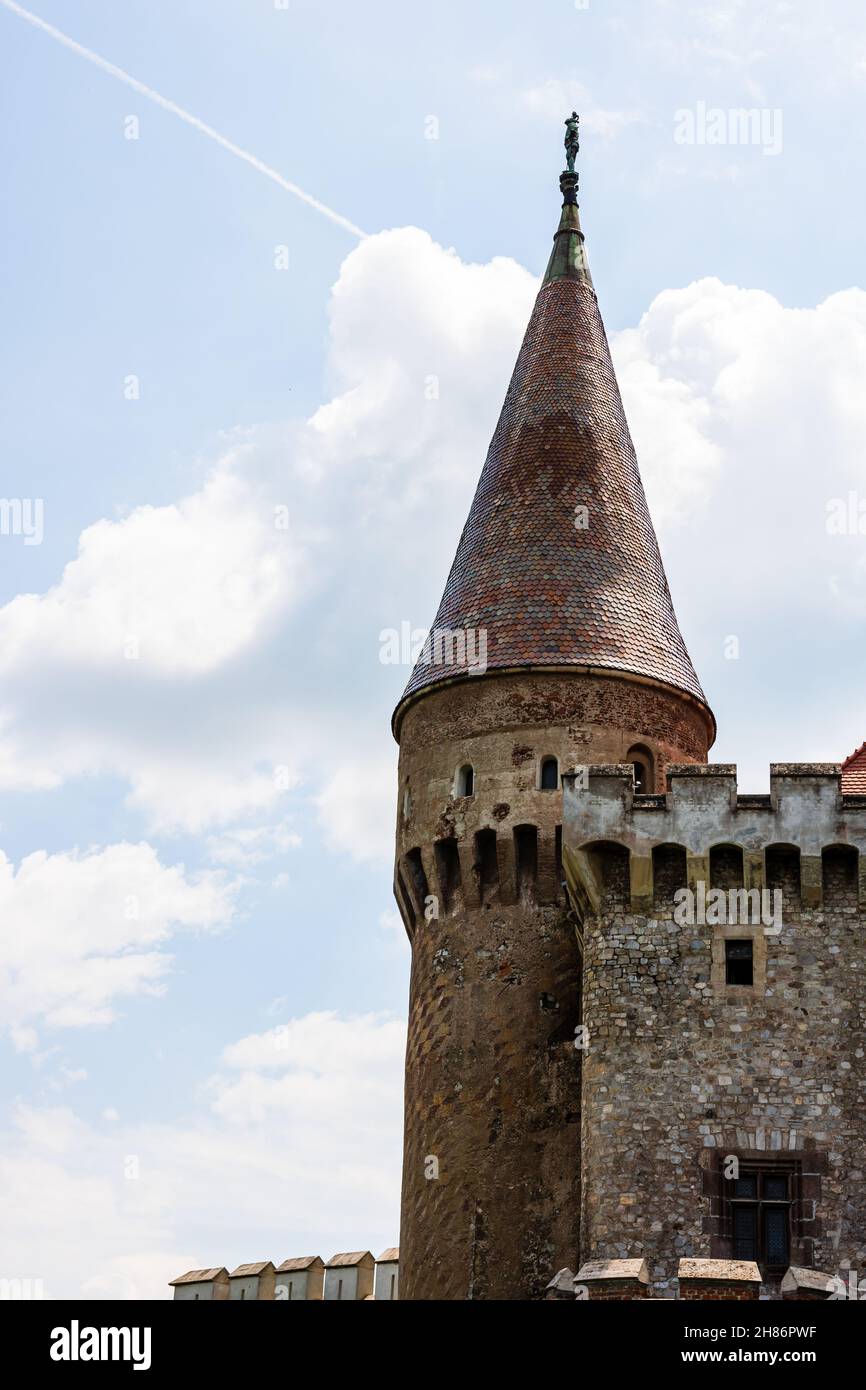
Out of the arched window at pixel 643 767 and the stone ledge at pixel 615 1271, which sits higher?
the arched window at pixel 643 767

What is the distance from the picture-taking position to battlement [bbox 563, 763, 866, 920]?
86.3 ft

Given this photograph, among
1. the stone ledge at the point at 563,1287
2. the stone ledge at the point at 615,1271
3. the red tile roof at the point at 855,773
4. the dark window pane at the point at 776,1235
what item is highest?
the red tile roof at the point at 855,773

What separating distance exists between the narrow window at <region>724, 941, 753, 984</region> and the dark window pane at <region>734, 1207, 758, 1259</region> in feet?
9.90

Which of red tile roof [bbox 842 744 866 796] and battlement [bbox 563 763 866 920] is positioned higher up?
red tile roof [bbox 842 744 866 796]

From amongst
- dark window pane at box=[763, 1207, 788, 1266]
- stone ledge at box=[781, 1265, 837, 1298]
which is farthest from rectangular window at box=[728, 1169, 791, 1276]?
stone ledge at box=[781, 1265, 837, 1298]

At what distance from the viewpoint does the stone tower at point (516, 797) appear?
2798 centimetres

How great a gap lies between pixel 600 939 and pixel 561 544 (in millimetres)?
7889

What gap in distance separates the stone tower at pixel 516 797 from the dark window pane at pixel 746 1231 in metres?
3.08

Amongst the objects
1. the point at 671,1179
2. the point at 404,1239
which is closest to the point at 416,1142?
the point at 404,1239

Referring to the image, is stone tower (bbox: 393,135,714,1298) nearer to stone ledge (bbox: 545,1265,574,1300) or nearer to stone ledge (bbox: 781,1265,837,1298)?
stone ledge (bbox: 545,1265,574,1300)

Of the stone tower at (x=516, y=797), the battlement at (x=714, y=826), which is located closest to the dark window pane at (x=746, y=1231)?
the stone tower at (x=516, y=797)

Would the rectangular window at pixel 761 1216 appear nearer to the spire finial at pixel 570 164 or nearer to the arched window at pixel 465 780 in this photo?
the arched window at pixel 465 780

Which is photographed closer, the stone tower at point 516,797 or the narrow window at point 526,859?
the stone tower at point 516,797
